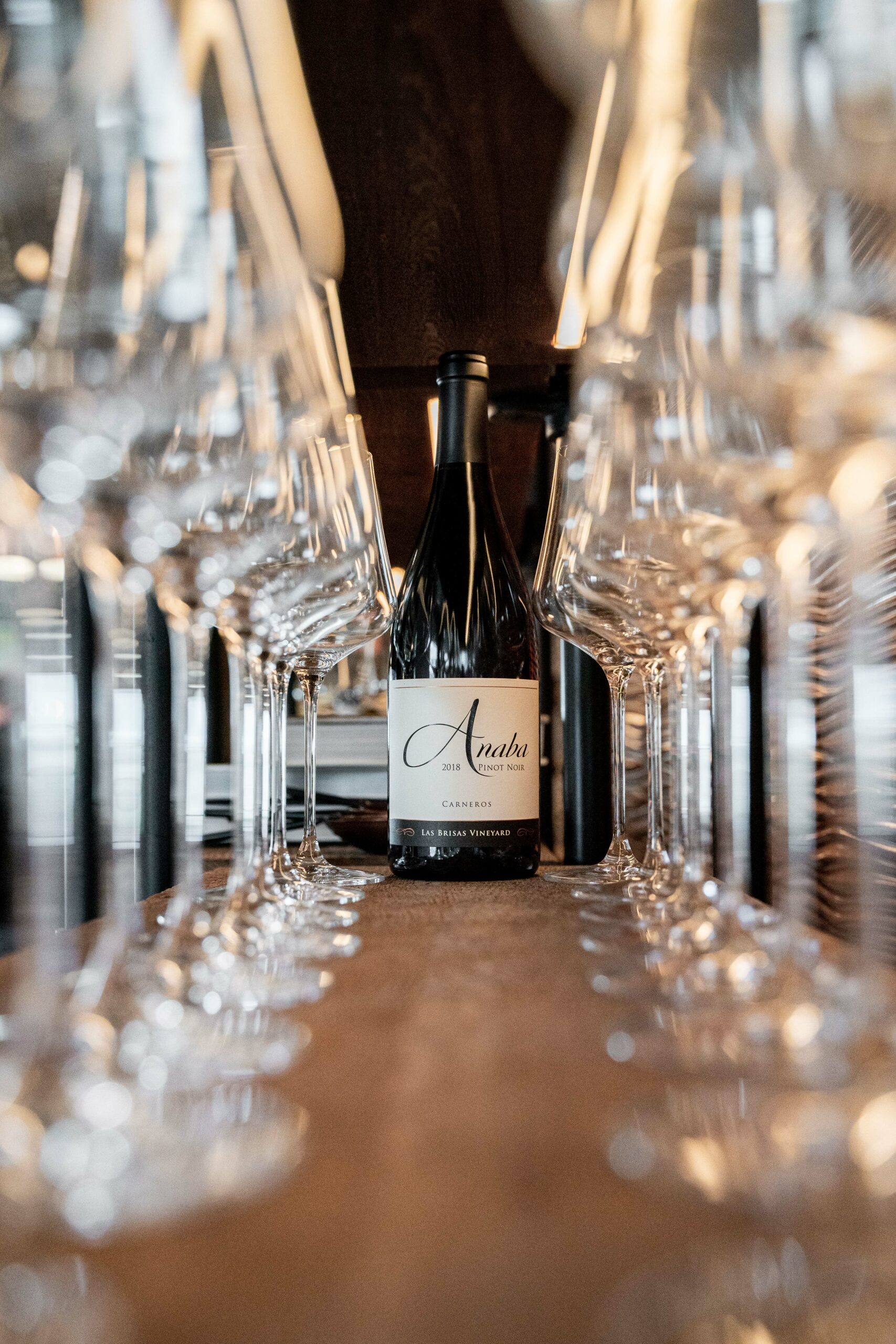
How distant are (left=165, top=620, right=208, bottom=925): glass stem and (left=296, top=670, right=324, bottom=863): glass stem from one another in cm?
26

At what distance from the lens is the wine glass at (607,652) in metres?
0.70

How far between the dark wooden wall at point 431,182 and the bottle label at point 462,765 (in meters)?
0.31

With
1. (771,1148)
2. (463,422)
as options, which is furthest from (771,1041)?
(463,422)

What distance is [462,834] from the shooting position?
75 cm

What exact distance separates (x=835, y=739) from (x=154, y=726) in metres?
0.74

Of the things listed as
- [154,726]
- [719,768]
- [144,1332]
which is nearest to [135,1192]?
[144,1332]

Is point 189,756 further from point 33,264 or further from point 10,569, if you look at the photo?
point 10,569

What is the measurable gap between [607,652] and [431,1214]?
24.8 inches

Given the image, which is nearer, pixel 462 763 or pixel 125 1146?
pixel 125 1146

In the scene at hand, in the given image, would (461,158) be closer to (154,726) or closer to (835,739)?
(835,739)

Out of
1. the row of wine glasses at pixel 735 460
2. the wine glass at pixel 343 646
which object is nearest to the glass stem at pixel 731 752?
the row of wine glasses at pixel 735 460

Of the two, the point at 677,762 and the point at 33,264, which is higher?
the point at 33,264

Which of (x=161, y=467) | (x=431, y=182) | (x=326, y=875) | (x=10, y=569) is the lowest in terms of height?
(x=326, y=875)

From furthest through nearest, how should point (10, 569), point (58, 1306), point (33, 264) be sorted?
point (10, 569) < point (33, 264) < point (58, 1306)
